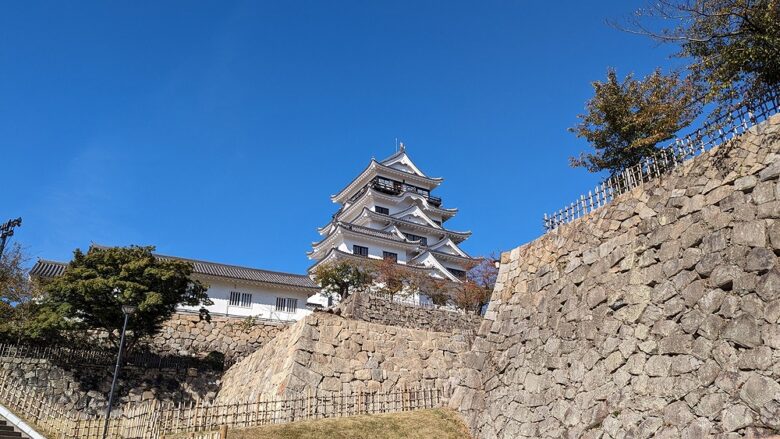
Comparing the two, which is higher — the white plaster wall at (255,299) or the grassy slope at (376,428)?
the white plaster wall at (255,299)

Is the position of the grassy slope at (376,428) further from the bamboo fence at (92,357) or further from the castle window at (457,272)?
the castle window at (457,272)

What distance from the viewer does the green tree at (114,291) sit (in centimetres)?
1917

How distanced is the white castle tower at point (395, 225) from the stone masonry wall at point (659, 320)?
20.7 meters

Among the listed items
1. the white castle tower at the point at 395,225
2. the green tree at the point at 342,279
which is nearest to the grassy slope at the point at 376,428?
the green tree at the point at 342,279

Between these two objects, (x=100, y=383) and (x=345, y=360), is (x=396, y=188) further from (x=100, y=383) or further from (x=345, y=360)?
(x=100, y=383)

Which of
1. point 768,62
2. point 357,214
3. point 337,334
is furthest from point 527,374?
point 357,214

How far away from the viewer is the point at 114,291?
20125 millimetres

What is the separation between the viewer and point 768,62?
35.2ft

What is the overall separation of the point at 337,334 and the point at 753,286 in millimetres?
11933

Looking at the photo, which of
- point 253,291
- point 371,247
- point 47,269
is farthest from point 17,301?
point 371,247

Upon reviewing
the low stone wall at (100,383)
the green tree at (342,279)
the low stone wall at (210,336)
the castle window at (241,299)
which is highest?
the green tree at (342,279)

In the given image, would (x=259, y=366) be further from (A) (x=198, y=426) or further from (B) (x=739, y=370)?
(B) (x=739, y=370)

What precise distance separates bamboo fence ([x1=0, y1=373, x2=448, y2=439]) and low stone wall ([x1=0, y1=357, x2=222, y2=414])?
3.06 m

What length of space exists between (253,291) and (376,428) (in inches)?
765
